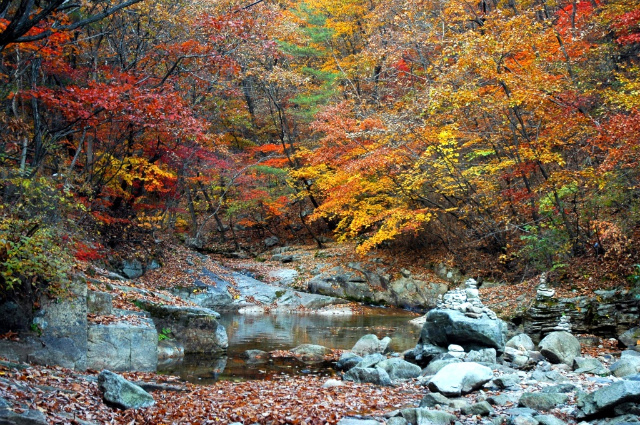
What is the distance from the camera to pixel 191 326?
1057 centimetres

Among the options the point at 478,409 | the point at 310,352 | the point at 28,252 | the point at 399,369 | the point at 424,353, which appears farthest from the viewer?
the point at 310,352

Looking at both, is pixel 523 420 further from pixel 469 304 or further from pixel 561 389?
pixel 469 304

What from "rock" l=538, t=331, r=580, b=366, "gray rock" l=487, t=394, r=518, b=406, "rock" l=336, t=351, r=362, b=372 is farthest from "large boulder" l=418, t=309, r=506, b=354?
Answer: "gray rock" l=487, t=394, r=518, b=406

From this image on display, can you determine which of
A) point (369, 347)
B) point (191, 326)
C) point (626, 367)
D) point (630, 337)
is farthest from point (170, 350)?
point (630, 337)

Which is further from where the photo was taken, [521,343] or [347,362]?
[521,343]

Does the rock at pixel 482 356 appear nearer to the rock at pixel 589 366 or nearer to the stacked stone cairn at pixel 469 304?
the stacked stone cairn at pixel 469 304

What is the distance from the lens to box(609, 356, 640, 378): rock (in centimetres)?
760

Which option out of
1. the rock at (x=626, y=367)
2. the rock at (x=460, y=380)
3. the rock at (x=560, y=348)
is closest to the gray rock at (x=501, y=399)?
the rock at (x=460, y=380)

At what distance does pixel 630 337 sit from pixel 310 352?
22.0 ft

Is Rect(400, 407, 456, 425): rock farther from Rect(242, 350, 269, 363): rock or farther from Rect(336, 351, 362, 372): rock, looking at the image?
Rect(242, 350, 269, 363): rock

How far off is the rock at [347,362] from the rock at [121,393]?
4555 millimetres

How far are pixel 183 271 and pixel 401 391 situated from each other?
1229cm

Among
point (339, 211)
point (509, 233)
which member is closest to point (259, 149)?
point (339, 211)

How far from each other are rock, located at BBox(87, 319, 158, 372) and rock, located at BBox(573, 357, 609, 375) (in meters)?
7.39
